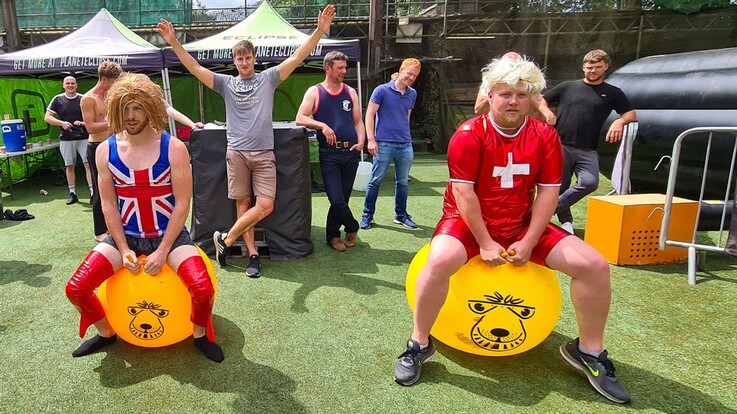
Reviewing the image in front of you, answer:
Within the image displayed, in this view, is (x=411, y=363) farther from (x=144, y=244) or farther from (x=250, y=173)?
(x=250, y=173)

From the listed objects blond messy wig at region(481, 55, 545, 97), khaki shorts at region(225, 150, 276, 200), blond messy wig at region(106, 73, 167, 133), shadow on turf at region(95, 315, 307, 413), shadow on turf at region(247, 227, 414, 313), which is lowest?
shadow on turf at region(95, 315, 307, 413)

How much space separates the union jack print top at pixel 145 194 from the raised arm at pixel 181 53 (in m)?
1.17

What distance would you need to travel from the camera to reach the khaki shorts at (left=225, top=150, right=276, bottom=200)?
4031 millimetres

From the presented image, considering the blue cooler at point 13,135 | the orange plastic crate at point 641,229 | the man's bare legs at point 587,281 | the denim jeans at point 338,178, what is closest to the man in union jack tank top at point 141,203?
the man's bare legs at point 587,281

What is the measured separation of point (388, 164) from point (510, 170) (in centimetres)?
319

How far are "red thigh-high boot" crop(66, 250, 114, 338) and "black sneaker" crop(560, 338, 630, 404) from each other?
8.42ft

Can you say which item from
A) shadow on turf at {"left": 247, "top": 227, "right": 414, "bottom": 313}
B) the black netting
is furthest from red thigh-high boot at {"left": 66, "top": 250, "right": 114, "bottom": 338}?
the black netting

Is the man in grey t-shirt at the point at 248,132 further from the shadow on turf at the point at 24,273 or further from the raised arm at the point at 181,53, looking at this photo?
the shadow on turf at the point at 24,273

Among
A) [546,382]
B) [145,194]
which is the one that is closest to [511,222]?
[546,382]

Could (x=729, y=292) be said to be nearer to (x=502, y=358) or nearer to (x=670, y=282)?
(x=670, y=282)

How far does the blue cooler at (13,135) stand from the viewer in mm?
7184

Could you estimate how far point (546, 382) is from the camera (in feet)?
8.23

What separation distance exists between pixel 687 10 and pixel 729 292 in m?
12.7

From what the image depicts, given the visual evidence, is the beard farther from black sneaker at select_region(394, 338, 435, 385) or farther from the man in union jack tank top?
black sneaker at select_region(394, 338, 435, 385)
